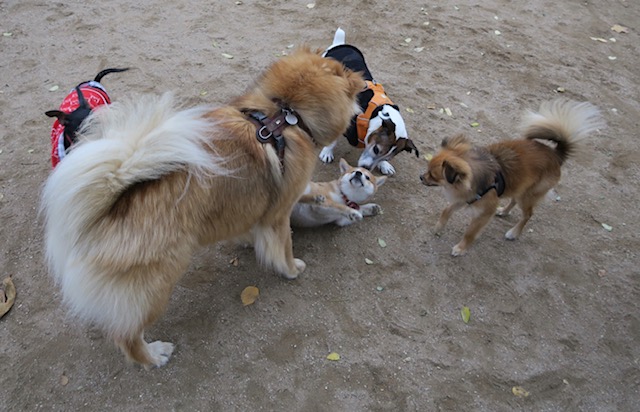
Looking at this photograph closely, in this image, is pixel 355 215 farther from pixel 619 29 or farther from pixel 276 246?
pixel 619 29

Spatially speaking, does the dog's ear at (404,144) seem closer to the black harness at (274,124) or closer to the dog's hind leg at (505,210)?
the dog's hind leg at (505,210)

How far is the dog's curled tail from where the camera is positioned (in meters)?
2.81

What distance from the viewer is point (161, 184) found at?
1813mm

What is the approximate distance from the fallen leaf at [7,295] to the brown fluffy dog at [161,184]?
35.6 inches

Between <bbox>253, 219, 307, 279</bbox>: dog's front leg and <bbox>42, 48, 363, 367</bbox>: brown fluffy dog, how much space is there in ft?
0.71

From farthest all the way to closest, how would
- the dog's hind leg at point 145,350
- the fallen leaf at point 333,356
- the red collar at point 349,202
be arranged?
1. the red collar at point 349,202
2. the fallen leaf at point 333,356
3. the dog's hind leg at point 145,350

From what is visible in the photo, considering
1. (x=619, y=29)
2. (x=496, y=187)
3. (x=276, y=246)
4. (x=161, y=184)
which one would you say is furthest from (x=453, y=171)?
(x=619, y=29)

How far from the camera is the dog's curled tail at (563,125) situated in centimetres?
281

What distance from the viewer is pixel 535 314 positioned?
2777 mm

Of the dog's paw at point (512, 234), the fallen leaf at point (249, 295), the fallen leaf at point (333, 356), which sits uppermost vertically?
the fallen leaf at point (249, 295)

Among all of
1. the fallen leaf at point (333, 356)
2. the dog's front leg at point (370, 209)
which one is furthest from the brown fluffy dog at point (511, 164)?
the fallen leaf at point (333, 356)

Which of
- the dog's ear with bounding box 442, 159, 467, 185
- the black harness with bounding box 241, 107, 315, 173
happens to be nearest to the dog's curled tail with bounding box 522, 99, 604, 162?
the dog's ear with bounding box 442, 159, 467, 185

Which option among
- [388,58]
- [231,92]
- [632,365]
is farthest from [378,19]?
[632,365]

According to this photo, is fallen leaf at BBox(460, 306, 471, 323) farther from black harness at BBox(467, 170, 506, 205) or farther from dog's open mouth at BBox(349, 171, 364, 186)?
dog's open mouth at BBox(349, 171, 364, 186)
